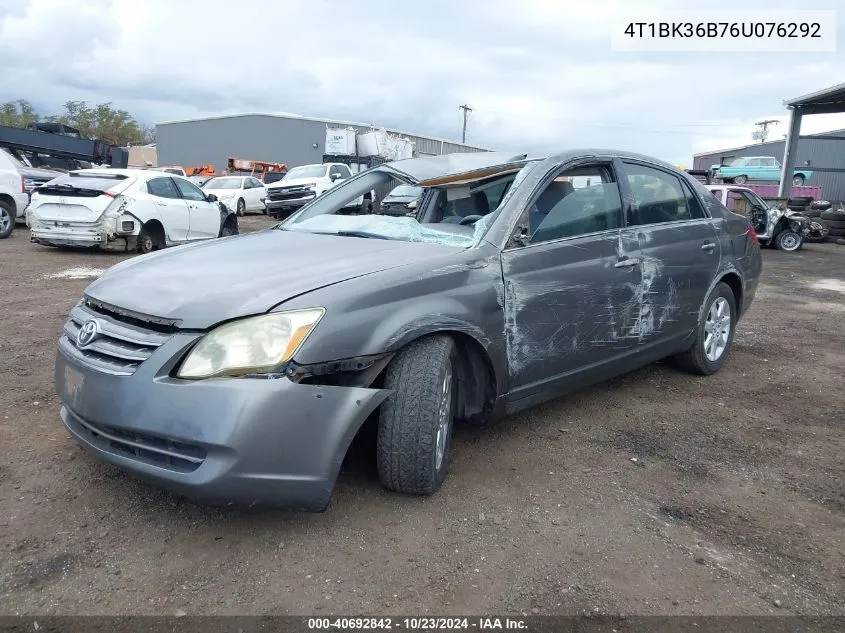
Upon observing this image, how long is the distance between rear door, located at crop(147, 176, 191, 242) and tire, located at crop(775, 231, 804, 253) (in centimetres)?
1396

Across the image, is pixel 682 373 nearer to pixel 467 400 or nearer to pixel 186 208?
pixel 467 400

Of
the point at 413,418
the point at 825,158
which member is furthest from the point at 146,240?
the point at 825,158

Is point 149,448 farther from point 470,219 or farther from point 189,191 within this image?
point 189,191

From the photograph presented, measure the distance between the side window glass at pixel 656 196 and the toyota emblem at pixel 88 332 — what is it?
2964 millimetres

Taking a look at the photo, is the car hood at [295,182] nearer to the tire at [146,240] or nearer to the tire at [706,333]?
the tire at [146,240]

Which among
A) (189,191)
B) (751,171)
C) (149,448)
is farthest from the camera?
(751,171)

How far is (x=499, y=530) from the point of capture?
2.57 metres

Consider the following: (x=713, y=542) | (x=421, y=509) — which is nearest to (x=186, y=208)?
(x=421, y=509)

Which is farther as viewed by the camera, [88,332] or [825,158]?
[825,158]

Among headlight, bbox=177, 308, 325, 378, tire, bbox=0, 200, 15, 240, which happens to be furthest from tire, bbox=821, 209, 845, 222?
tire, bbox=0, 200, 15, 240

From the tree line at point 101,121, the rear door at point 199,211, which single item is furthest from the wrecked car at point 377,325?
the tree line at point 101,121

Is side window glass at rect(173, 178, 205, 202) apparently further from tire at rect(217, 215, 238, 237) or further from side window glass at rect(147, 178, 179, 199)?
tire at rect(217, 215, 238, 237)

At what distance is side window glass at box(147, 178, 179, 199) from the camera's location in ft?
34.1

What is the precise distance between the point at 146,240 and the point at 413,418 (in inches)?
359
